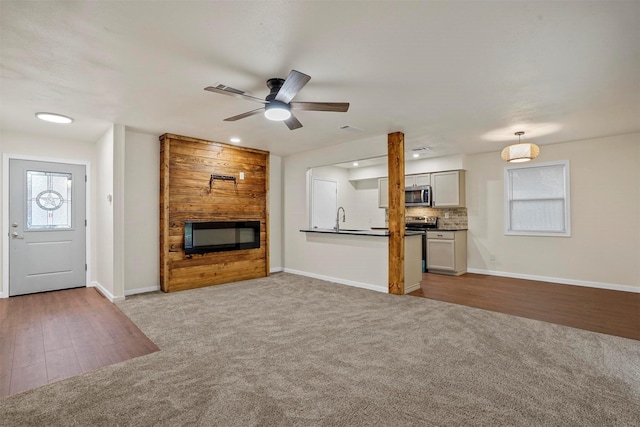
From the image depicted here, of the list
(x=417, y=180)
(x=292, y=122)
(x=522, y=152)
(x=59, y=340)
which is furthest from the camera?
(x=417, y=180)

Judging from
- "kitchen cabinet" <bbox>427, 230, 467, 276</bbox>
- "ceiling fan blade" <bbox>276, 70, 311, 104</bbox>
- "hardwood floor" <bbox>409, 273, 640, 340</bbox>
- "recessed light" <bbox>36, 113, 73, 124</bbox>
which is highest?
"recessed light" <bbox>36, 113, 73, 124</bbox>

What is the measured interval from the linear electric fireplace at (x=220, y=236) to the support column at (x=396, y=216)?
2.59 metres

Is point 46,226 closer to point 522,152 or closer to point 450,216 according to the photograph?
point 522,152

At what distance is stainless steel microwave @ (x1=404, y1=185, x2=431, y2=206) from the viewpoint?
22.8 feet

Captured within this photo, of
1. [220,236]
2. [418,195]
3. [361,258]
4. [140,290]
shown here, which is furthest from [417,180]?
[140,290]

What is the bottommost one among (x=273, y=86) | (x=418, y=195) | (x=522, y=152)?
(x=418, y=195)

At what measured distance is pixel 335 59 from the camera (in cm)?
260

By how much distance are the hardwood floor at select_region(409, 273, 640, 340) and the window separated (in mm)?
1011

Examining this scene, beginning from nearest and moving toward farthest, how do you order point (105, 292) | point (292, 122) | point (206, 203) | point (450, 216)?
1. point (292, 122)
2. point (105, 292)
3. point (206, 203)
4. point (450, 216)

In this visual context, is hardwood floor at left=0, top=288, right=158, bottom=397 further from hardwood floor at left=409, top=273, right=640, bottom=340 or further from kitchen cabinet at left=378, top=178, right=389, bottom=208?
kitchen cabinet at left=378, top=178, right=389, bottom=208

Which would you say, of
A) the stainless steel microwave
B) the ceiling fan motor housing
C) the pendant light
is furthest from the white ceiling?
the stainless steel microwave

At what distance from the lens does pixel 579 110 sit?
3.83m

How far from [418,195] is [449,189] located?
659 millimetres

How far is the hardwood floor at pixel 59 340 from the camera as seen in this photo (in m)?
2.51
